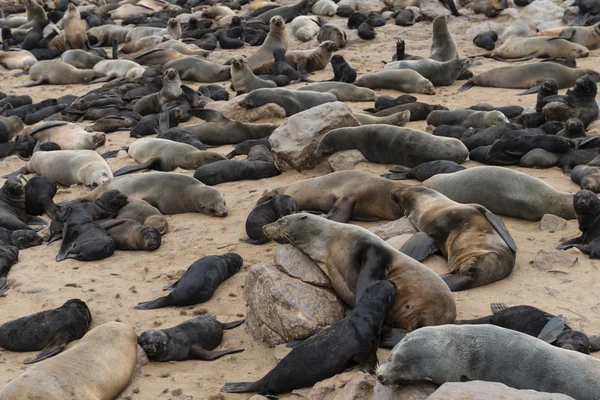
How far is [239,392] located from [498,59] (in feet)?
36.6

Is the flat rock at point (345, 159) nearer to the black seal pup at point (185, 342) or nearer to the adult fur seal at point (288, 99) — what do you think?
the adult fur seal at point (288, 99)

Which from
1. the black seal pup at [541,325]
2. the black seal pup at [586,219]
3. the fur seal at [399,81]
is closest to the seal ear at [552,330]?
the black seal pup at [541,325]

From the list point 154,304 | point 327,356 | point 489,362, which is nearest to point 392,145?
point 154,304

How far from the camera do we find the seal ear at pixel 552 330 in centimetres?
429

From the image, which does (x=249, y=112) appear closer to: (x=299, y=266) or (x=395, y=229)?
(x=395, y=229)

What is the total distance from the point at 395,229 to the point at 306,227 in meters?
1.07

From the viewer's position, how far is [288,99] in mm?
11188

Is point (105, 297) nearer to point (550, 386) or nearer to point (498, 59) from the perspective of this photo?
point (550, 386)

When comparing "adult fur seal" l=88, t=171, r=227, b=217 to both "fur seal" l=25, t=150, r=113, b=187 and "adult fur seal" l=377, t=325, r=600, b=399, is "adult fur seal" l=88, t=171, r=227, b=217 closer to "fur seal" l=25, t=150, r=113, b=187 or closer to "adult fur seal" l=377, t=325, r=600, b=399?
"fur seal" l=25, t=150, r=113, b=187

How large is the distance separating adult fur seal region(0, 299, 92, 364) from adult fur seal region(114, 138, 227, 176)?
3985 millimetres

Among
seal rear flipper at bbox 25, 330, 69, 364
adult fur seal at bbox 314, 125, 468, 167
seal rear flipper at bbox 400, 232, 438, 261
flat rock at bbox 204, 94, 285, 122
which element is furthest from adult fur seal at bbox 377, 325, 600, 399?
flat rock at bbox 204, 94, 285, 122

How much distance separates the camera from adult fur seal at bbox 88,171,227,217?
7832 mm

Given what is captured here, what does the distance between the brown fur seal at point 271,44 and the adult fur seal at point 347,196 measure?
24.8 feet

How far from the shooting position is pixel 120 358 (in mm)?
4805
